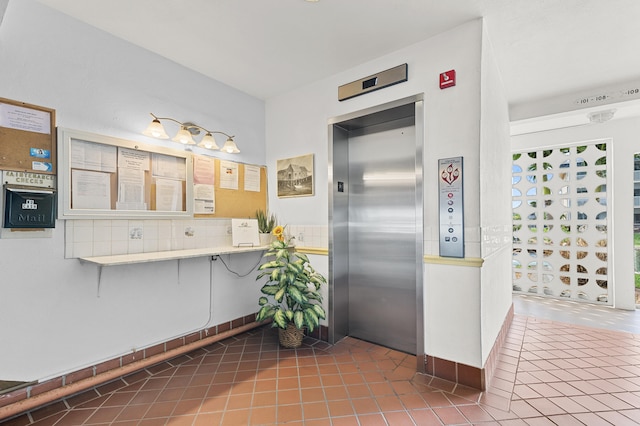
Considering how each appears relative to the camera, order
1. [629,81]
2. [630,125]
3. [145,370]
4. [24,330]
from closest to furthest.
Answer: [24,330] → [145,370] → [629,81] → [630,125]

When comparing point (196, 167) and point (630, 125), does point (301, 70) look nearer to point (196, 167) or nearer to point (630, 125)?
point (196, 167)

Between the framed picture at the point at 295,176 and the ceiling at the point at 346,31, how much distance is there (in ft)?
2.85

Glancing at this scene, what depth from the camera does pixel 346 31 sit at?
7.36 ft

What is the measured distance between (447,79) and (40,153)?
9.69 ft

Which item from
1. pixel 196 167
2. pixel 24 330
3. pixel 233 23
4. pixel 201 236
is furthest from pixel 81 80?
pixel 24 330

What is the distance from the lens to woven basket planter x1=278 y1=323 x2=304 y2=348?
108 inches

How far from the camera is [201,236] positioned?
2816 mm

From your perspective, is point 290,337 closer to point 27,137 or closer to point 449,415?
point 449,415

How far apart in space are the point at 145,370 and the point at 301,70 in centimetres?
302

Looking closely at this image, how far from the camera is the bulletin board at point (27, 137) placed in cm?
181

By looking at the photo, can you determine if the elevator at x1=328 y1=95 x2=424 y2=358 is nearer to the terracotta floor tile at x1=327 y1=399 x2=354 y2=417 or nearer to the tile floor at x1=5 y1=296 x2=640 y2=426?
the tile floor at x1=5 y1=296 x2=640 y2=426

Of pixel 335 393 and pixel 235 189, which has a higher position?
pixel 235 189

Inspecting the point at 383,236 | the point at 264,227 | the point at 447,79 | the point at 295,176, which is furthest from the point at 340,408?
the point at 447,79

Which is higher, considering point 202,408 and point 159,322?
point 159,322
